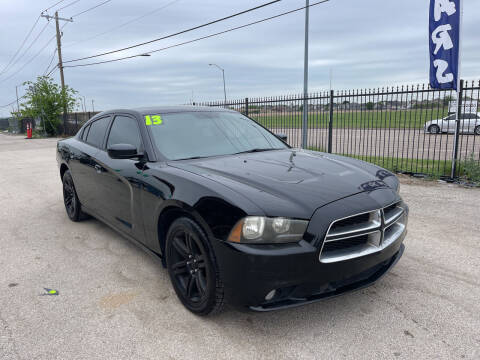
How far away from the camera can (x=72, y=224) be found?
17.6ft

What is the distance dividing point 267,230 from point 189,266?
825mm

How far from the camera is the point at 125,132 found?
13.1 ft

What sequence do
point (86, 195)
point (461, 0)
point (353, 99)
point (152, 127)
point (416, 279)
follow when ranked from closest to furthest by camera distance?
point (416, 279) → point (152, 127) → point (86, 195) → point (461, 0) → point (353, 99)

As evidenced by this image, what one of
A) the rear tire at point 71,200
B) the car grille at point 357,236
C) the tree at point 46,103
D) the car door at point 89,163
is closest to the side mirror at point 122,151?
the car door at point 89,163

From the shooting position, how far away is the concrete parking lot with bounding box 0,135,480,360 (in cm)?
249

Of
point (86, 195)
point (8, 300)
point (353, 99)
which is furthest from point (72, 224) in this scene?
point (353, 99)

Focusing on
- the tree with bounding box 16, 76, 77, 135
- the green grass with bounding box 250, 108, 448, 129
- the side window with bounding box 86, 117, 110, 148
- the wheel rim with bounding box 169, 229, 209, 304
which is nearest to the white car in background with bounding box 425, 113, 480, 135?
the green grass with bounding box 250, 108, 448, 129

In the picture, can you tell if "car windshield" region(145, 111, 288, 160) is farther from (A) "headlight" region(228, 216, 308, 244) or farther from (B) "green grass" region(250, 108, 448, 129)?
(B) "green grass" region(250, 108, 448, 129)

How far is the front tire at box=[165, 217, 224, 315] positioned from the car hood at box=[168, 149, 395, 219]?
0.43m

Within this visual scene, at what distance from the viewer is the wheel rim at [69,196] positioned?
5309mm

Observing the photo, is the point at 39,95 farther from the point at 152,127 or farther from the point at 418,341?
the point at 418,341

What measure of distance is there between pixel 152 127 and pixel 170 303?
1.65m

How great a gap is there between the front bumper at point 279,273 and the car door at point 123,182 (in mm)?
1312

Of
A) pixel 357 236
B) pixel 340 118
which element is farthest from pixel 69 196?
pixel 340 118
